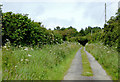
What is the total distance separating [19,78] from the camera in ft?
16.9

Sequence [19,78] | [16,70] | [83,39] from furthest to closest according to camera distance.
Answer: [83,39] → [16,70] → [19,78]

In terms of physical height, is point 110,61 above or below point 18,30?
below

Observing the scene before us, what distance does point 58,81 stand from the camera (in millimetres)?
6664

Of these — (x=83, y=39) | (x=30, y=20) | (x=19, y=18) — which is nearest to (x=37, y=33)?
(x=30, y=20)

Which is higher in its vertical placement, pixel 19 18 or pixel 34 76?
pixel 19 18

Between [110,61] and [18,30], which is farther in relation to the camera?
[18,30]

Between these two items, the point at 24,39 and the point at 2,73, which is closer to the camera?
the point at 2,73

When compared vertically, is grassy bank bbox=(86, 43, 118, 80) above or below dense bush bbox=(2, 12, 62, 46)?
below

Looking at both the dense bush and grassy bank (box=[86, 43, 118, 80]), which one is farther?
the dense bush

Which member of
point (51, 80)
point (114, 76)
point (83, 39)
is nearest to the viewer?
point (51, 80)

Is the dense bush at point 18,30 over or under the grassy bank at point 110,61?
over

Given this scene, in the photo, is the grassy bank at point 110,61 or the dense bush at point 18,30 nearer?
the grassy bank at point 110,61

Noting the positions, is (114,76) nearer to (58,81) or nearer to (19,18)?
(58,81)

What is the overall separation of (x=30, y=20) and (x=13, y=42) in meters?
2.29
